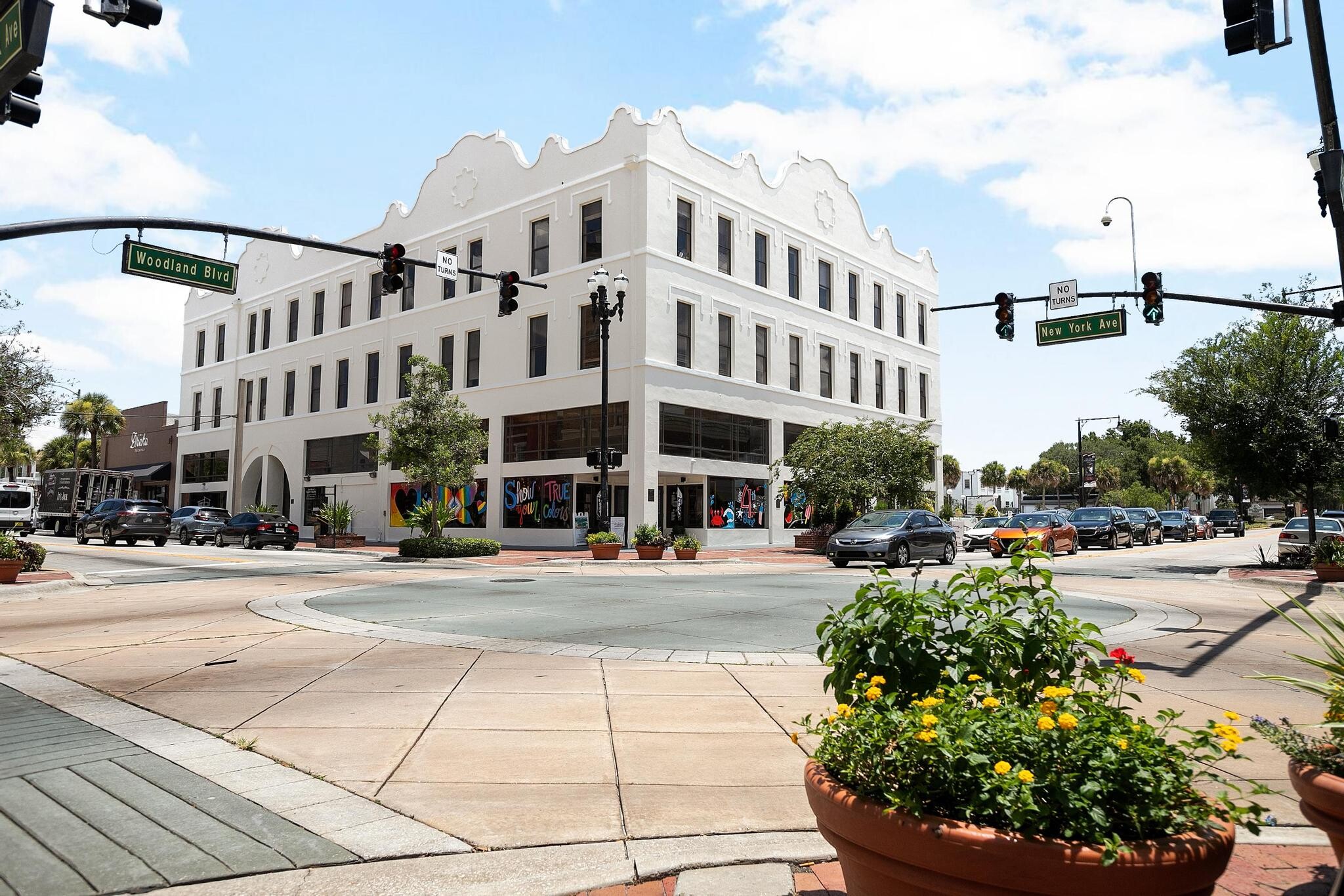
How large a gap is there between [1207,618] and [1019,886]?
12.5 metres

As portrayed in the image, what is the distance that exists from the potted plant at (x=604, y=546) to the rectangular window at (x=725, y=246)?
600 inches

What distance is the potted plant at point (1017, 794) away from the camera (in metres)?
2.27

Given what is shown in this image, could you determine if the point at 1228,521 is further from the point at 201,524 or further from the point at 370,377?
the point at 201,524

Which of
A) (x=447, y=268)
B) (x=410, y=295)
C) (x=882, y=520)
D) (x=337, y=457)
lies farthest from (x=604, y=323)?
(x=337, y=457)

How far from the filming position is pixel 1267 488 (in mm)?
23484

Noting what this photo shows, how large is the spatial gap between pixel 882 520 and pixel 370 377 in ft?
99.6

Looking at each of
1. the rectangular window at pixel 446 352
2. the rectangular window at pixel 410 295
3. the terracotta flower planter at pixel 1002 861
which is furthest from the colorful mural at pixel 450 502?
the terracotta flower planter at pixel 1002 861

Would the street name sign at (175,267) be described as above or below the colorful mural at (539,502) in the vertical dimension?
above

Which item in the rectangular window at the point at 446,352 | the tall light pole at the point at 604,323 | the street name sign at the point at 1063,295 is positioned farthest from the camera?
the rectangular window at the point at 446,352

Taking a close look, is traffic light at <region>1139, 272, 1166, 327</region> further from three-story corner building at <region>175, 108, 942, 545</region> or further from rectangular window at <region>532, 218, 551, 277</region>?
rectangular window at <region>532, 218, 551, 277</region>

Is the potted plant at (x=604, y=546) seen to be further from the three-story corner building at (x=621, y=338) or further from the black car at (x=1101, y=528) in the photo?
the black car at (x=1101, y=528)

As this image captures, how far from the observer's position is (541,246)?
125ft

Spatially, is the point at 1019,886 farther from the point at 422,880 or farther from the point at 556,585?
the point at 556,585

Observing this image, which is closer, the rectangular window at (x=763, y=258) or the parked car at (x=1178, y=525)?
the rectangular window at (x=763, y=258)
